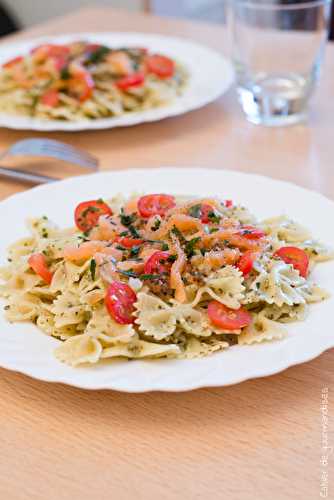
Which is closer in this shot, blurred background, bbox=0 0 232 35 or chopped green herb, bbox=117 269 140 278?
chopped green herb, bbox=117 269 140 278

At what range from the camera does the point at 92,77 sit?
2.96 m

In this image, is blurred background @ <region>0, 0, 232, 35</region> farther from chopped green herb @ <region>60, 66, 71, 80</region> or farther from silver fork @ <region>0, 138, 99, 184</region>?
silver fork @ <region>0, 138, 99, 184</region>

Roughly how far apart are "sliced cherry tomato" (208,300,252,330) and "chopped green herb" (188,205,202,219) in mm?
283

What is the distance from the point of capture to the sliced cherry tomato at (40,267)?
176 centimetres

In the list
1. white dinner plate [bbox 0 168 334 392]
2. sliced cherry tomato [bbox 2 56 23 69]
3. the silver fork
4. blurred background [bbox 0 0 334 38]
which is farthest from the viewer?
blurred background [bbox 0 0 334 38]

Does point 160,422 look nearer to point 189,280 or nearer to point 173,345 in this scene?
point 173,345

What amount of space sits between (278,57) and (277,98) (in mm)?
161

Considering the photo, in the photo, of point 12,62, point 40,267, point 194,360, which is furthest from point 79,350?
point 12,62

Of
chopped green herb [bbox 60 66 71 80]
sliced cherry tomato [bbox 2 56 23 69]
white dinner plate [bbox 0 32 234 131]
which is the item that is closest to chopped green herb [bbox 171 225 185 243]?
white dinner plate [bbox 0 32 234 131]

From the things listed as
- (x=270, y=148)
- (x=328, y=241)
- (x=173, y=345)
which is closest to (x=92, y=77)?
(x=270, y=148)

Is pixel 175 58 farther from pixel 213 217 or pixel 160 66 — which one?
pixel 213 217

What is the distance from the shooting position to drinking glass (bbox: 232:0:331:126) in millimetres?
2789

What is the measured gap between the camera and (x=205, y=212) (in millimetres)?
1824

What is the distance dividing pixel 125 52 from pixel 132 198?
4.18ft
